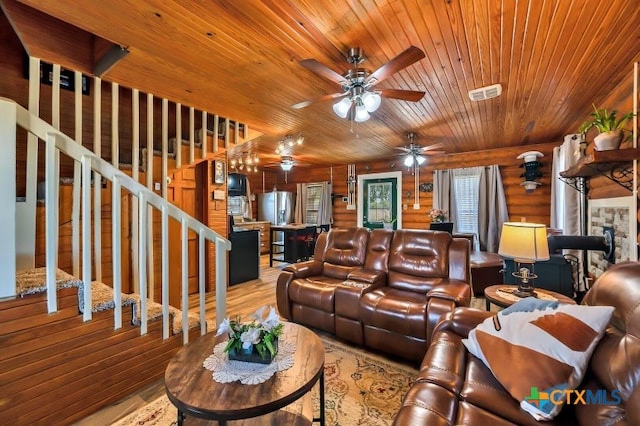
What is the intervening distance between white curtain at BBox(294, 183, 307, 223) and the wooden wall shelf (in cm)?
585

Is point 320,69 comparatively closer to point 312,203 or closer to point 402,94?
point 402,94

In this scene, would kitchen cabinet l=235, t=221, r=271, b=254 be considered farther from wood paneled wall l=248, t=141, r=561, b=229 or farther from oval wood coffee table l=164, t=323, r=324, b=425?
oval wood coffee table l=164, t=323, r=324, b=425

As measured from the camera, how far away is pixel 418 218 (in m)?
6.32

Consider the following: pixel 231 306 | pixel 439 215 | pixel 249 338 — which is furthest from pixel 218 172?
pixel 439 215

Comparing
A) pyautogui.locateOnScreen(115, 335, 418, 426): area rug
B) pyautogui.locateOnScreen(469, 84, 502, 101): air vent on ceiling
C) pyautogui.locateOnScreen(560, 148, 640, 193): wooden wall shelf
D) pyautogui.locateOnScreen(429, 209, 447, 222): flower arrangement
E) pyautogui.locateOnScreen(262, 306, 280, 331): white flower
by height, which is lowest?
pyautogui.locateOnScreen(115, 335, 418, 426): area rug

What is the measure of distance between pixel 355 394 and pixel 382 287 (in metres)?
1.08

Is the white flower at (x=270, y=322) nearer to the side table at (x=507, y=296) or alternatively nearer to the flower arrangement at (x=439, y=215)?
the side table at (x=507, y=296)

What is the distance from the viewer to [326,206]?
Result: 7.53 metres

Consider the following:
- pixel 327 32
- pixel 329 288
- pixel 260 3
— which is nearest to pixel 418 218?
pixel 329 288

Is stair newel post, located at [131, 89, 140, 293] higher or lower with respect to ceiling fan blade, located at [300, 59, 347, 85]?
lower

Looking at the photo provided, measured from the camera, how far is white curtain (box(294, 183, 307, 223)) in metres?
8.05

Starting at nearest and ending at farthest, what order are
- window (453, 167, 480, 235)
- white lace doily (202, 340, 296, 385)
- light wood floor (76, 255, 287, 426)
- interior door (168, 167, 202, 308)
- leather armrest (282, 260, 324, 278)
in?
1. white lace doily (202, 340, 296, 385)
2. light wood floor (76, 255, 287, 426)
3. leather armrest (282, 260, 324, 278)
4. interior door (168, 167, 202, 308)
5. window (453, 167, 480, 235)

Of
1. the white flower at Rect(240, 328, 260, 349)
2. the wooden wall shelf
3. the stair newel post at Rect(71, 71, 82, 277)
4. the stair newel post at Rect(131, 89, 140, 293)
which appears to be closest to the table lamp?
the wooden wall shelf

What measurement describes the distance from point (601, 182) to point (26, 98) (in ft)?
18.1
